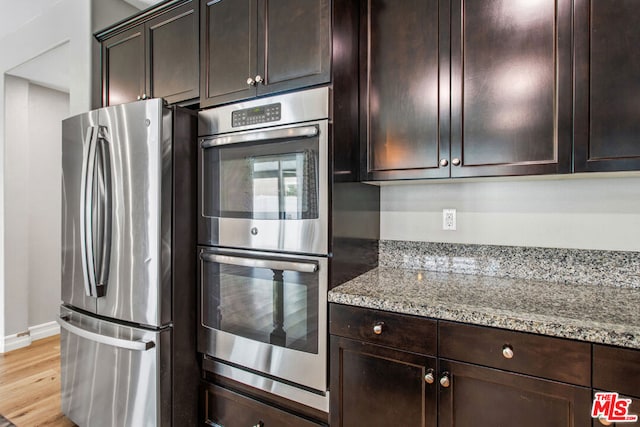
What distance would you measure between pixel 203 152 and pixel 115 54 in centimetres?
116

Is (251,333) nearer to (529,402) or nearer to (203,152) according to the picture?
(203,152)

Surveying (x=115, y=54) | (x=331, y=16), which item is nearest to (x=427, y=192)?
(x=331, y=16)

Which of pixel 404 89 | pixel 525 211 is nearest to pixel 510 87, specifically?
pixel 404 89

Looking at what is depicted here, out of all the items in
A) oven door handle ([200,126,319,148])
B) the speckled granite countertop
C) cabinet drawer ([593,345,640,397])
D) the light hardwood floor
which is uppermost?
oven door handle ([200,126,319,148])

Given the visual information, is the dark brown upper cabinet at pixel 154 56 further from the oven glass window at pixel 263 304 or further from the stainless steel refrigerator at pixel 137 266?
the oven glass window at pixel 263 304

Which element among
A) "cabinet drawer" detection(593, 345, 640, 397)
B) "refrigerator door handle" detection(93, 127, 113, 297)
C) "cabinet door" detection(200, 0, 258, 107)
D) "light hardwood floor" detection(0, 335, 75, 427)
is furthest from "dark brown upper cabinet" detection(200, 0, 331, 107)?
"light hardwood floor" detection(0, 335, 75, 427)

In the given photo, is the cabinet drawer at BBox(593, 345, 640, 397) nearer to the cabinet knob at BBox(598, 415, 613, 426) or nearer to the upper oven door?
the cabinet knob at BBox(598, 415, 613, 426)

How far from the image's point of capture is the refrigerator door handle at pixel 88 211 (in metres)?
1.81

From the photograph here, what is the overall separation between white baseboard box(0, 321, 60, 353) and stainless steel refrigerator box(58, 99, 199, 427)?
196cm

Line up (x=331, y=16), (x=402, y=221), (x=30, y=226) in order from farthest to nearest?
(x=30, y=226), (x=402, y=221), (x=331, y=16)

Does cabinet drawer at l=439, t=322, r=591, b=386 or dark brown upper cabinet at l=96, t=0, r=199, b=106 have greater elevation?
dark brown upper cabinet at l=96, t=0, r=199, b=106

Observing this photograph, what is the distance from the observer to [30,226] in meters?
3.40

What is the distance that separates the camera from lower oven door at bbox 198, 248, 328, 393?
1.46m

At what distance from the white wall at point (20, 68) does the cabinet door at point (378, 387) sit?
2357 millimetres
